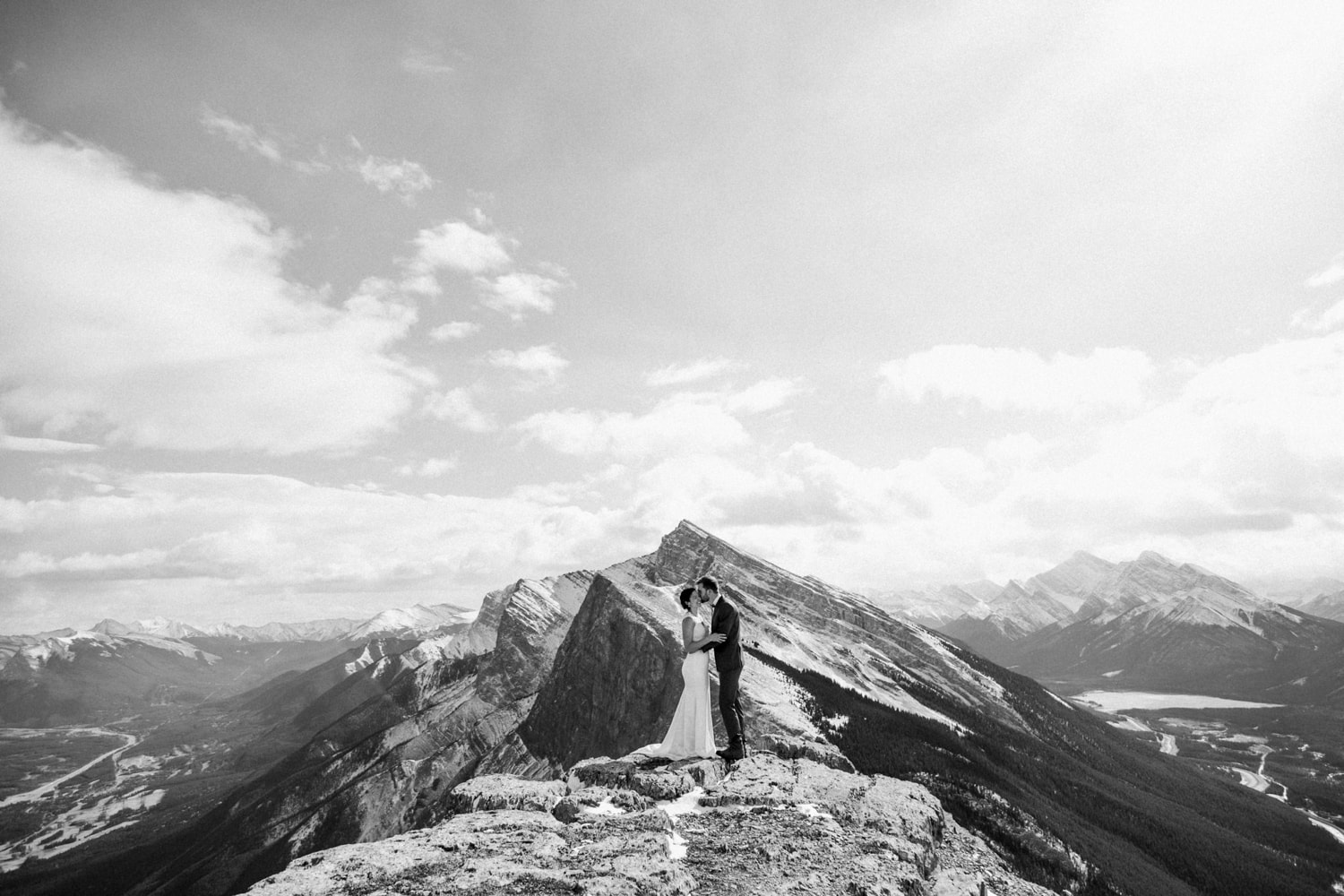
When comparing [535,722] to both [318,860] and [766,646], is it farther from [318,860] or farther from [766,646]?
[318,860]

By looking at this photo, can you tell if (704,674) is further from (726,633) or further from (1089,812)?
(1089,812)

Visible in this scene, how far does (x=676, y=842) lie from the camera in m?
16.2

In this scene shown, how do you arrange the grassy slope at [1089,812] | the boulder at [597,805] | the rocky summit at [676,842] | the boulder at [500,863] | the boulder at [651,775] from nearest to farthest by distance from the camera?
the boulder at [500,863] → the rocky summit at [676,842] → the boulder at [597,805] → the boulder at [651,775] → the grassy slope at [1089,812]

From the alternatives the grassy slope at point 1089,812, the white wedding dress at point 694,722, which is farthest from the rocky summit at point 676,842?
the grassy slope at point 1089,812

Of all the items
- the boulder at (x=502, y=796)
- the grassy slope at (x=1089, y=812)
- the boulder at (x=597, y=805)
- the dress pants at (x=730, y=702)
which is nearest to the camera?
the boulder at (x=597, y=805)

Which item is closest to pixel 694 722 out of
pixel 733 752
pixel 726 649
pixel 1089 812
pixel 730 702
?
pixel 733 752

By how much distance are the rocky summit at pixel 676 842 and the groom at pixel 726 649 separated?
1.77 meters

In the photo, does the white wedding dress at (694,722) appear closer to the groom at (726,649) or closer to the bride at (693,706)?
the bride at (693,706)

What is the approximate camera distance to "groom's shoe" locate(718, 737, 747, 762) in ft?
75.7

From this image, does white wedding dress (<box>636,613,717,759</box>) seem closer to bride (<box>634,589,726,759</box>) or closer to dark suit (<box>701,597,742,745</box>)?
bride (<box>634,589,726,759</box>)

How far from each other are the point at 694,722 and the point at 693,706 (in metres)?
0.68

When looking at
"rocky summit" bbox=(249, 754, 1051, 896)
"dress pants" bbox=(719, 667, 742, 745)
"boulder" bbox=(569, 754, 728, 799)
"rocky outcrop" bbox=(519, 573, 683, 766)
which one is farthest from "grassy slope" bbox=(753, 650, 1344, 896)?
"boulder" bbox=(569, 754, 728, 799)

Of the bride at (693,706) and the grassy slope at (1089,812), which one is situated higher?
the bride at (693,706)

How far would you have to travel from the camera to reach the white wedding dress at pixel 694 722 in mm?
23016
